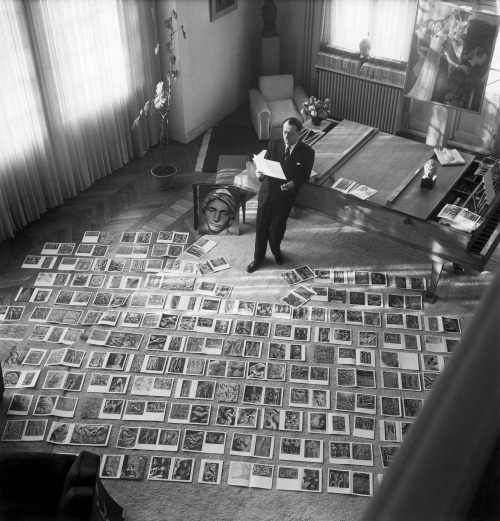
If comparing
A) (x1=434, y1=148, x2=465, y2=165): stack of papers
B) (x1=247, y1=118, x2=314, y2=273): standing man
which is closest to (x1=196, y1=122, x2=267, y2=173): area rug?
(x1=247, y1=118, x2=314, y2=273): standing man

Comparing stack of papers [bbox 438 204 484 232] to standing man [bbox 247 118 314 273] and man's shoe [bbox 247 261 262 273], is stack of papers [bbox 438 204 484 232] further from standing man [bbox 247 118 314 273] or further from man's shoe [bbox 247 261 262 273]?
man's shoe [bbox 247 261 262 273]

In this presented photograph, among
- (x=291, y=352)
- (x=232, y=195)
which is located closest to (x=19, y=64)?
(x=232, y=195)

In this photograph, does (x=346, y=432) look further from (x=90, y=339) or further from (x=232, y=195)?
(x=232, y=195)

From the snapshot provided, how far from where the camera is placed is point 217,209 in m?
6.92

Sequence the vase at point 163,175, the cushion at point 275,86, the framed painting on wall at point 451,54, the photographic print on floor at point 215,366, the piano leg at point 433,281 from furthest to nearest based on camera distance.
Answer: the cushion at point 275,86 → the vase at point 163,175 → the framed painting on wall at point 451,54 → the piano leg at point 433,281 → the photographic print on floor at point 215,366

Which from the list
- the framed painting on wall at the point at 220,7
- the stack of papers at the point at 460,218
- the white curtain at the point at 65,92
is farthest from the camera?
the framed painting on wall at the point at 220,7

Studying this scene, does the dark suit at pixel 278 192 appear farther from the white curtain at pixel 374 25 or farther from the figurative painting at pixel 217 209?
the white curtain at pixel 374 25

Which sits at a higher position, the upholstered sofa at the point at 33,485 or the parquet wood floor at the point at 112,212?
the upholstered sofa at the point at 33,485

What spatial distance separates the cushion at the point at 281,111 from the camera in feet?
27.8

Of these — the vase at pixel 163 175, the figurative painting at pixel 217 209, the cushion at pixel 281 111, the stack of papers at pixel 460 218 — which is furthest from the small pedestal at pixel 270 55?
the stack of papers at pixel 460 218

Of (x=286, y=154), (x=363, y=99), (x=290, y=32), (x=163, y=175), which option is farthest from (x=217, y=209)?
(x=290, y=32)

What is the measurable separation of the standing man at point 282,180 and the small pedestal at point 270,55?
350 centimetres

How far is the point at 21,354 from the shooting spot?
5656 millimetres

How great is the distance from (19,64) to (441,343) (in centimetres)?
469
